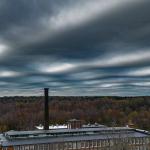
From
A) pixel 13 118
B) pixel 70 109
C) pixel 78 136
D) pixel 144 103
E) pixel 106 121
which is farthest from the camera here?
pixel 144 103

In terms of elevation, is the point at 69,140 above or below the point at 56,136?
below

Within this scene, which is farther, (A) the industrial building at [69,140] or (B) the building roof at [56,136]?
(B) the building roof at [56,136]

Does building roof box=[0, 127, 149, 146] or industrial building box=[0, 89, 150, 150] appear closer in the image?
industrial building box=[0, 89, 150, 150]

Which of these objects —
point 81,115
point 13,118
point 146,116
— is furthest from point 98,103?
point 13,118

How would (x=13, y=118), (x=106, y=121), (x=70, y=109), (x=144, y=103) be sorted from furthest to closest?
(x=144, y=103) < (x=70, y=109) < (x=106, y=121) < (x=13, y=118)

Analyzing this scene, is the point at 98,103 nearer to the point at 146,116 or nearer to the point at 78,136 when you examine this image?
the point at 146,116

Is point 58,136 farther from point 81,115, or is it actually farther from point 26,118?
point 81,115

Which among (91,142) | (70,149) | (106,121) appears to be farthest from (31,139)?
(106,121)

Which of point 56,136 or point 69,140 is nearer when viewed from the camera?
point 69,140

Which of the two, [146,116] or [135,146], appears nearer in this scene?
A: [135,146]
